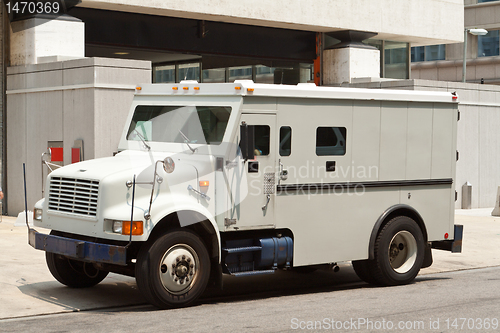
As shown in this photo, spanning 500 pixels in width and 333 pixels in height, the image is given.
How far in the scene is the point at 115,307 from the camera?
28.8ft

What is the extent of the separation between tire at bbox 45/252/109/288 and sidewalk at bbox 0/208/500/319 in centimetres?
11

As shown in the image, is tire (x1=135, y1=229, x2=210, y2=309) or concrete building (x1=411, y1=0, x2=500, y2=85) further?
concrete building (x1=411, y1=0, x2=500, y2=85)

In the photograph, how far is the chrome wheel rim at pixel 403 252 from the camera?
10438mm

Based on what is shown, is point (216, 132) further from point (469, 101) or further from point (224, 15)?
point (469, 101)

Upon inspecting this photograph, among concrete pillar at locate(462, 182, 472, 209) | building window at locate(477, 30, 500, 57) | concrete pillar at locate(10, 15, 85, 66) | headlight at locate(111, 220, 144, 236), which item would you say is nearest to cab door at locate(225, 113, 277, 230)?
headlight at locate(111, 220, 144, 236)

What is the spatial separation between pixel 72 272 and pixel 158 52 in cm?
1290

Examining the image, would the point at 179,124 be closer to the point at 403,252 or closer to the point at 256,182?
the point at 256,182

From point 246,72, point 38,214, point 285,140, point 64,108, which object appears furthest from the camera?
point 246,72

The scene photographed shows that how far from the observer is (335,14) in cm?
2316

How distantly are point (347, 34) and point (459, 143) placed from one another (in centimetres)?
512

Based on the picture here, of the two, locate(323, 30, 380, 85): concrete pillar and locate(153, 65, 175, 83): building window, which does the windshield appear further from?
locate(153, 65, 175, 83): building window

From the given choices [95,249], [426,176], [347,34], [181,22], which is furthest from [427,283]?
[347,34]

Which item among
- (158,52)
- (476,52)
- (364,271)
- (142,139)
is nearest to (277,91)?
(142,139)

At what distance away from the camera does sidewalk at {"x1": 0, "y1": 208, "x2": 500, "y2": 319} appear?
8688 millimetres
